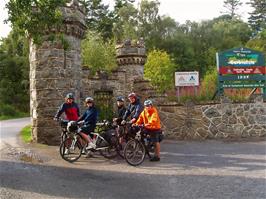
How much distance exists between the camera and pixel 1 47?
1887 inches

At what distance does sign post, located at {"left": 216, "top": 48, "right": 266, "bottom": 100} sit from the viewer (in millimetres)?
17547

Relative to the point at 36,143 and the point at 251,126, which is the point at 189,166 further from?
the point at 251,126

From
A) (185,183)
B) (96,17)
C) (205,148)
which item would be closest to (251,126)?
(205,148)

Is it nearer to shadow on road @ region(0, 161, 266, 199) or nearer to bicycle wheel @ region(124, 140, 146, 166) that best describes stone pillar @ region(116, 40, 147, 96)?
bicycle wheel @ region(124, 140, 146, 166)

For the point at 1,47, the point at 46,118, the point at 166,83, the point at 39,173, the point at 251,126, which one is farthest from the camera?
the point at 1,47

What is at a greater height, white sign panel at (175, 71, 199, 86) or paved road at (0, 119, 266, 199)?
white sign panel at (175, 71, 199, 86)

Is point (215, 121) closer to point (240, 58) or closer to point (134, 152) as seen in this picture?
point (240, 58)

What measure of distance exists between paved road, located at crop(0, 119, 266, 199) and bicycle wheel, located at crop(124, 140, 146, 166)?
0.22 m

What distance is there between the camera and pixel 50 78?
44.8ft

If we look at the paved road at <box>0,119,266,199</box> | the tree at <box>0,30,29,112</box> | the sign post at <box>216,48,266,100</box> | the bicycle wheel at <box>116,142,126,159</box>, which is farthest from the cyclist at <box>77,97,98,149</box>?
the tree at <box>0,30,29,112</box>

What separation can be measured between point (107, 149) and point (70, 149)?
3.38 feet

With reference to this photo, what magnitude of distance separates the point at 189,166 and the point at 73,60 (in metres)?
5.81

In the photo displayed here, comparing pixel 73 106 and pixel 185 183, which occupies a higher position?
pixel 73 106

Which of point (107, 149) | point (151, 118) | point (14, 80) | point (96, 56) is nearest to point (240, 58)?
point (151, 118)
